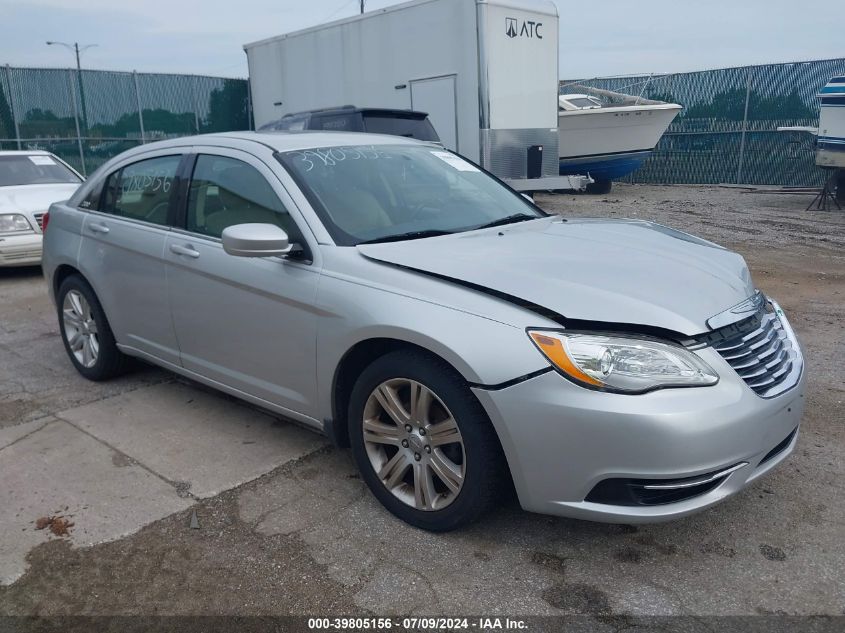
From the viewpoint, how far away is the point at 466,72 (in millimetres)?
10758

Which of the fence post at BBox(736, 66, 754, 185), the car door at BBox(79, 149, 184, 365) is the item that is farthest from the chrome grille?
the fence post at BBox(736, 66, 754, 185)

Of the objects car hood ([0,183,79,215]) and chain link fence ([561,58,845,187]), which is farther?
chain link fence ([561,58,845,187])

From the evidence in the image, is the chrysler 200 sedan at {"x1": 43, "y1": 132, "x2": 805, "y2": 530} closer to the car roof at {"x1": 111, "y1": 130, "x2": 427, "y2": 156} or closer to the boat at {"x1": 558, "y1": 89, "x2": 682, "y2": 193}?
the car roof at {"x1": 111, "y1": 130, "x2": 427, "y2": 156}

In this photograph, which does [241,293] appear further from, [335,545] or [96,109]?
[96,109]

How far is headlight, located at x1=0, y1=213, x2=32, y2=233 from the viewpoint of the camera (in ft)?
27.3

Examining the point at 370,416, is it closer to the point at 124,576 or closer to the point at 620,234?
the point at 124,576

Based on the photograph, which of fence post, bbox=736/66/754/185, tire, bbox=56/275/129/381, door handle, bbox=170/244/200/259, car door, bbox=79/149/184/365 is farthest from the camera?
fence post, bbox=736/66/754/185

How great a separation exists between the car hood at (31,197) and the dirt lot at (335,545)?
4992 mm

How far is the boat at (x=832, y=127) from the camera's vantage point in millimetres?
12438

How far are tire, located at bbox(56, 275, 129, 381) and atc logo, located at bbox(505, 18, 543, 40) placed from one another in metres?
7.99

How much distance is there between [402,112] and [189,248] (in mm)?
6079

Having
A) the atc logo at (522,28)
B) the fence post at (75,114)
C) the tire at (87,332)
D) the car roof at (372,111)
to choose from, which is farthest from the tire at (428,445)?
the fence post at (75,114)

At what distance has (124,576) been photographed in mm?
2822

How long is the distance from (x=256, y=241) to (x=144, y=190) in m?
1.60
